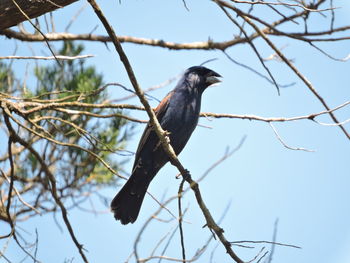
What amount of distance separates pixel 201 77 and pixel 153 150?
913 mm

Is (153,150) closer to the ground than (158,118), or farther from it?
closer to the ground

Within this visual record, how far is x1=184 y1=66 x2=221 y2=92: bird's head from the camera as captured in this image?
16.1 ft

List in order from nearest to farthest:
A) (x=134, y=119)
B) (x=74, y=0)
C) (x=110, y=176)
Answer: (x=74, y=0)
(x=134, y=119)
(x=110, y=176)

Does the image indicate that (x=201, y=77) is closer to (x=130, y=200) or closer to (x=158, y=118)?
(x=158, y=118)

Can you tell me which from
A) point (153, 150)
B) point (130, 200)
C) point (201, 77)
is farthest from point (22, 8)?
point (201, 77)

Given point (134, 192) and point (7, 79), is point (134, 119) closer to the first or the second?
point (134, 192)

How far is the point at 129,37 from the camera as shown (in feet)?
14.8

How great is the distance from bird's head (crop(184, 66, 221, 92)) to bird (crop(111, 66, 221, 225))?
0.27 meters

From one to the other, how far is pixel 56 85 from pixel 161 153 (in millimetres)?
1453

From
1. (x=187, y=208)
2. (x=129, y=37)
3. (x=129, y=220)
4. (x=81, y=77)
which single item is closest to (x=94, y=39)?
(x=129, y=37)

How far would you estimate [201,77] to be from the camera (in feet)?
16.4

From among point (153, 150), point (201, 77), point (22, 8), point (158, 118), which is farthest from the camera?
point (201, 77)

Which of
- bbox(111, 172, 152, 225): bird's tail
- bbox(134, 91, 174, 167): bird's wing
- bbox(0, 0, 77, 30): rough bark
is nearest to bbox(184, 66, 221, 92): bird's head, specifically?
bbox(134, 91, 174, 167): bird's wing

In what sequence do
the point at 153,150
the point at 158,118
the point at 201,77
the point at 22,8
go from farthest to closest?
the point at 201,77
the point at 158,118
the point at 153,150
the point at 22,8
